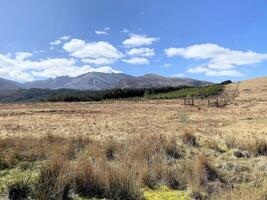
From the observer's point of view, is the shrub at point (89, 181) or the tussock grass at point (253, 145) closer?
the shrub at point (89, 181)

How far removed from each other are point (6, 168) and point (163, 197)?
14.0 ft

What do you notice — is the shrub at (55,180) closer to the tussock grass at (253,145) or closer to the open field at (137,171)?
the open field at (137,171)

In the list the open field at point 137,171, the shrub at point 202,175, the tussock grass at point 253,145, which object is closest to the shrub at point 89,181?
the open field at point 137,171

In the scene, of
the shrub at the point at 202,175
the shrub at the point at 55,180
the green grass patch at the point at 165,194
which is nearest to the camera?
the shrub at the point at 55,180

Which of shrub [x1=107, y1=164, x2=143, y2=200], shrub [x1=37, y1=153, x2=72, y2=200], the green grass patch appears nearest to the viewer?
shrub [x1=37, y1=153, x2=72, y2=200]

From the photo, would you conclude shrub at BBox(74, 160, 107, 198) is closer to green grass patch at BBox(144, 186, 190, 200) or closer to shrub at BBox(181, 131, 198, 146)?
green grass patch at BBox(144, 186, 190, 200)

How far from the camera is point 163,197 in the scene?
28.4ft

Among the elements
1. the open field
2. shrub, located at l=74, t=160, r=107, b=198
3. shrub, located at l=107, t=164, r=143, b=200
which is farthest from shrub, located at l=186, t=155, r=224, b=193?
shrub, located at l=74, t=160, r=107, b=198

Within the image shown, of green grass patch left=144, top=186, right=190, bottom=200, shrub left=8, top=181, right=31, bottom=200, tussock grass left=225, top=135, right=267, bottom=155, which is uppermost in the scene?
shrub left=8, top=181, right=31, bottom=200

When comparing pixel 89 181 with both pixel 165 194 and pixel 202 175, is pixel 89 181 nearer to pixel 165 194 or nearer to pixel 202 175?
pixel 165 194

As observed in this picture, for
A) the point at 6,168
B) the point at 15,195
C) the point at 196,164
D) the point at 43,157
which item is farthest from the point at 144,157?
the point at 15,195

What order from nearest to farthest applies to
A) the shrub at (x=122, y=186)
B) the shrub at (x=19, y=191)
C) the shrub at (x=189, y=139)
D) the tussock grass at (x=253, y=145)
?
the shrub at (x=19, y=191) < the shrub at (x=122, y=186) < the tussock grass at (x=253, y=145) < the shrub at (x=189, y=139)

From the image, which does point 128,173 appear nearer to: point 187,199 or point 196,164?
point 187,199

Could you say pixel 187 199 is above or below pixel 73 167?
below
